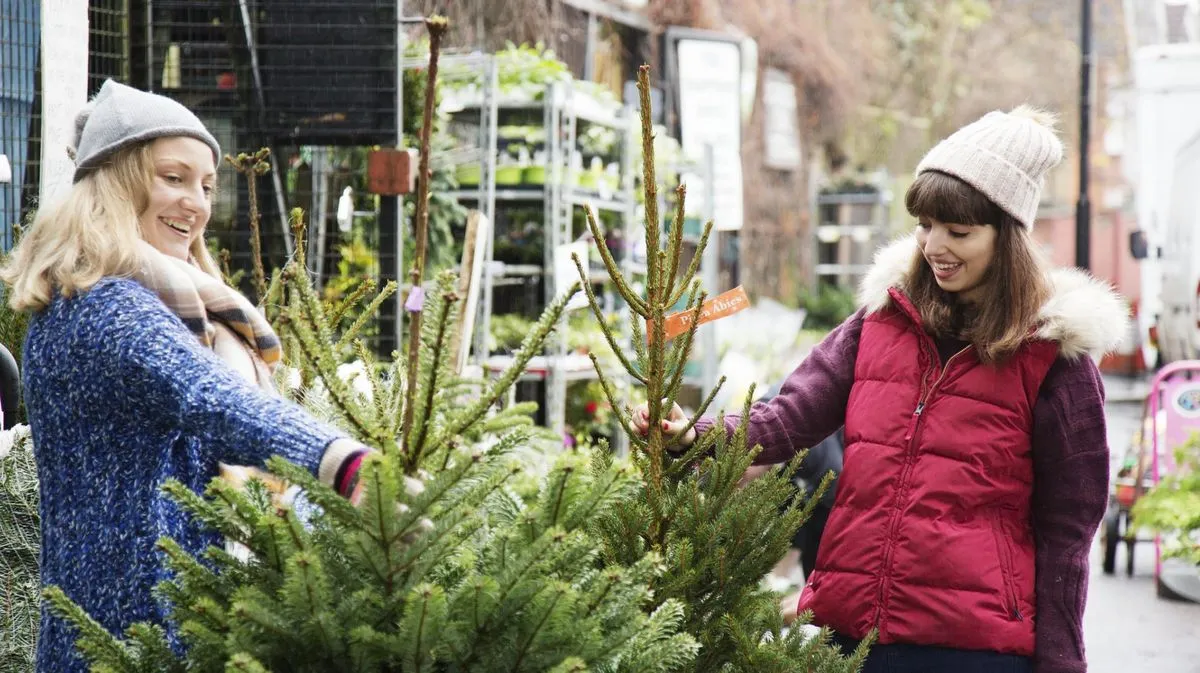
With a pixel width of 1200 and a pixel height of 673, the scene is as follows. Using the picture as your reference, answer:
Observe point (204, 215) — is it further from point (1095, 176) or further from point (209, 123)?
point (1095, 176)

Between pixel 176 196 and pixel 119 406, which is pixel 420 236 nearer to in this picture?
pixel 119 406

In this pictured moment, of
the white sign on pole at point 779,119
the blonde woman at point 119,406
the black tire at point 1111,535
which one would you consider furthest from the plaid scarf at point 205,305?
the white sign on pole at point 779,119

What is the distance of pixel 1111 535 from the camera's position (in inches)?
324

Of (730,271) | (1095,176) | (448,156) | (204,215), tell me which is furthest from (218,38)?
(1095,176)

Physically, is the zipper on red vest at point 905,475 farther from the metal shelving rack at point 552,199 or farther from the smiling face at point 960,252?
the metal shelving rack at point 552,199

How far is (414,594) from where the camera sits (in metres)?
1.58

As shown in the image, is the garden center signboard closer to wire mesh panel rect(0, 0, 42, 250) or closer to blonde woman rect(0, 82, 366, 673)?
wire mesh panel rect(0, 0, 42, 250)

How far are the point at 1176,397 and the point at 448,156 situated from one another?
4242 mm

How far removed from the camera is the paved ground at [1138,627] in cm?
659

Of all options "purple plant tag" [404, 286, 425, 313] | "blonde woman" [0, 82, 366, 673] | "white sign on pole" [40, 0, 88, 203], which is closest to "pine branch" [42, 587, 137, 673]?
"blonde woman" [0, 82, 366, 673]

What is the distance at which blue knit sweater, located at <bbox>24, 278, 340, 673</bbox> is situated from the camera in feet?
6.19

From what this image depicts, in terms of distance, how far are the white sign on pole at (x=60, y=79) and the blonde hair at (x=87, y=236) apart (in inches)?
82.9

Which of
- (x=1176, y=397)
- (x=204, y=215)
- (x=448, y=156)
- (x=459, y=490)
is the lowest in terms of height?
(x=1176, y=397)

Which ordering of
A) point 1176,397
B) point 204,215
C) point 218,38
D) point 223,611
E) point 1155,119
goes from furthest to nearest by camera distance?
point 1155,119 → point 1176,397 → point 218,38 → point 204,215 → point 223,611
